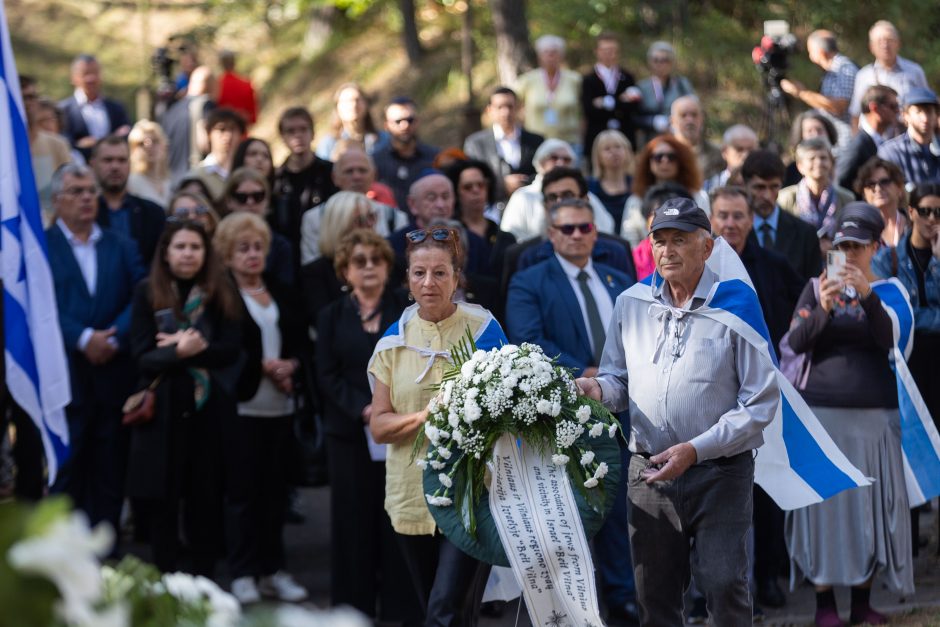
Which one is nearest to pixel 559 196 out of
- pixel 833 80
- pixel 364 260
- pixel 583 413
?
pixel 364 260

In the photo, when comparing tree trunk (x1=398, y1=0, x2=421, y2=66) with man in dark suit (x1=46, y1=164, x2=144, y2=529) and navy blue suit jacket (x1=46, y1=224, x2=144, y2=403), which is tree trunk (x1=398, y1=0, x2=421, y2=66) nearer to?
man in dark suit (x1=46, y1=164, x2=144, y2=529)

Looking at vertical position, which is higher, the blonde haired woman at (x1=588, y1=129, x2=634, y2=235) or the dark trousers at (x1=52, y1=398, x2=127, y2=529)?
the blonde haired woman at (x1=588, y1=129, x2=634, y2=235)

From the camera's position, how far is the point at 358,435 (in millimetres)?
8031

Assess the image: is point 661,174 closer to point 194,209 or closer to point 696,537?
point 194,209

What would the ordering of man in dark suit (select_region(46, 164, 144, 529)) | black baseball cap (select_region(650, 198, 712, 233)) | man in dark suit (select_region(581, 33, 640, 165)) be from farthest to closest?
1. man in dark suit (select_region(581, 33, 640, 165))
2. man in dark suit (select_region(46, 164, 144, 529))
3. black baseball cap (select_region(650, 198, 712, 233))

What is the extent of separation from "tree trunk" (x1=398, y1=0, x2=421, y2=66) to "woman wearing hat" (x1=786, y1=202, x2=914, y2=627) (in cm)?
1493

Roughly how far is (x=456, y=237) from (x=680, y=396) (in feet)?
4.73

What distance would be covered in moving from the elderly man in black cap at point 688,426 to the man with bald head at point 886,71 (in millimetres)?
7492

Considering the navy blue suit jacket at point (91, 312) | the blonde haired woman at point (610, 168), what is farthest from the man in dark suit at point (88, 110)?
the blonde haired woman at point (610, 168)

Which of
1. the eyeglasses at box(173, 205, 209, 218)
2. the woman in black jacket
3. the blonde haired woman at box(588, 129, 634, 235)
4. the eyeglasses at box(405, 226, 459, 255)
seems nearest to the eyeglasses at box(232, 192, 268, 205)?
the eyeglasses at box(173, 205, 209, 218)

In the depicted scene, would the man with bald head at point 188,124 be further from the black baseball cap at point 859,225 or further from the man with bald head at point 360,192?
the black baseball cap at point 859,225

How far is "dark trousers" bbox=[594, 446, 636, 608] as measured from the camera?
8055 millimetres

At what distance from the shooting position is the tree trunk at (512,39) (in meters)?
17.4

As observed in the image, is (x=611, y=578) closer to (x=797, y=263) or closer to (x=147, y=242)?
(x=797, y=263)
